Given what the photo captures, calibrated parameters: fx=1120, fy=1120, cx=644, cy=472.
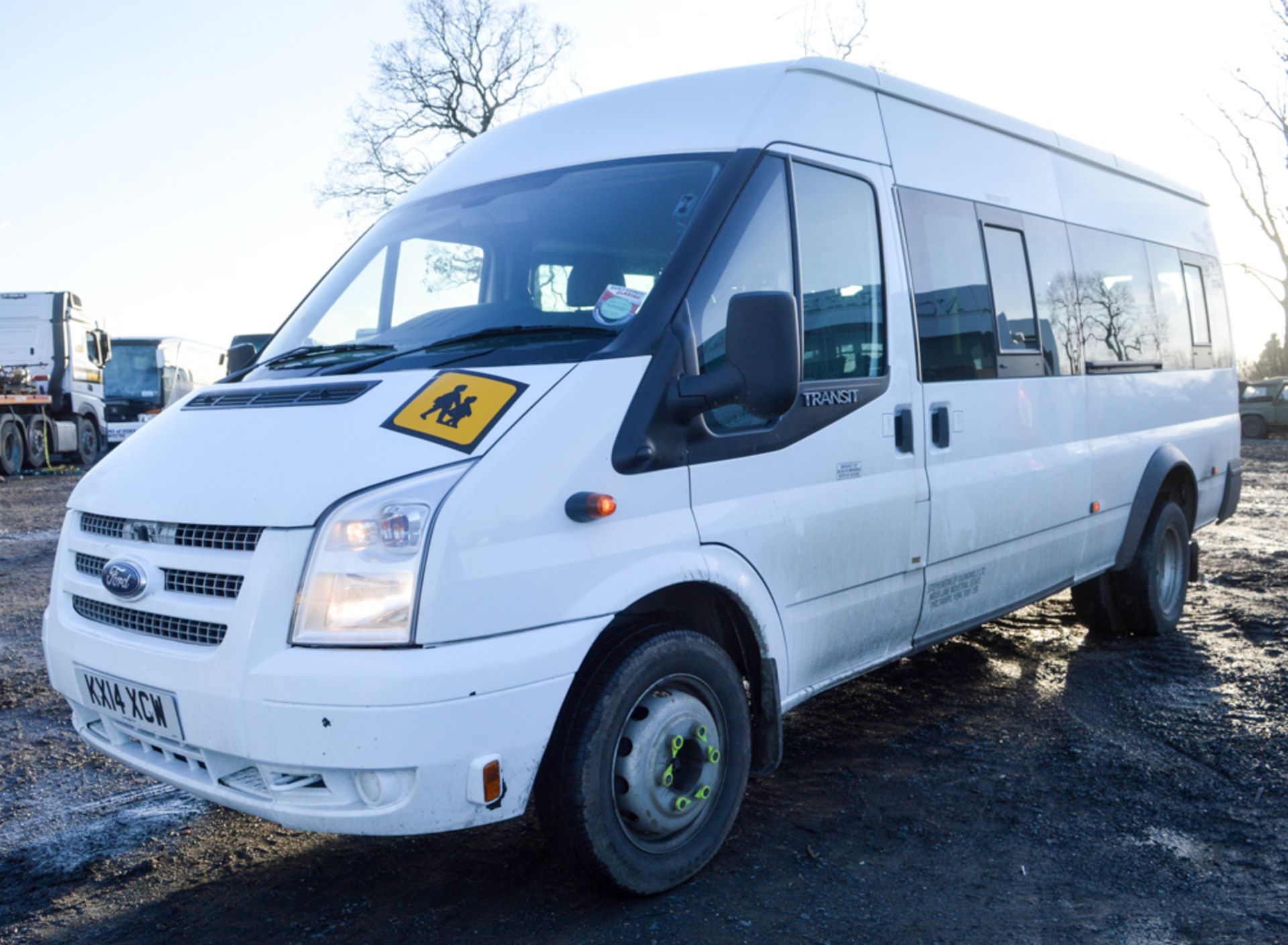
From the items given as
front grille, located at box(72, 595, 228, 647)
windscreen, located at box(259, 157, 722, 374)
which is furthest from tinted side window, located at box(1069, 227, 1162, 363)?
front grille, located at box(72, 595, 228, 647)

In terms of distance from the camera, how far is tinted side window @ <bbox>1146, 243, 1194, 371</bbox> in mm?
6512

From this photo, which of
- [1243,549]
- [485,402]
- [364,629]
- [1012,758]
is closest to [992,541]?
[1012,758]

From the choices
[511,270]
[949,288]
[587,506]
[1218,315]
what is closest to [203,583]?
[587,506]

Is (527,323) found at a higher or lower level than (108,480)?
higher

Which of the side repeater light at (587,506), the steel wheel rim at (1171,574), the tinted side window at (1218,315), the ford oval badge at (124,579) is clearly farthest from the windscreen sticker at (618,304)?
the tinted side window at (1218,315)

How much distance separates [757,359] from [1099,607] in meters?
4.37

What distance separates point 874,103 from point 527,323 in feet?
5.90

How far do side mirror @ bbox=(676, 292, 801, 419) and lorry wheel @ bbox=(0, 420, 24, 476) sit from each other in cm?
2253

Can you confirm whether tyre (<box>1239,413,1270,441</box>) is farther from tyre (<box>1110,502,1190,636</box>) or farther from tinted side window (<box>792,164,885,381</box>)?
tinted side window (<box>792,164,885,381</box>)

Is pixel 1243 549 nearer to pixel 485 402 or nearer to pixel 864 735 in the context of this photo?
pixel 864 735

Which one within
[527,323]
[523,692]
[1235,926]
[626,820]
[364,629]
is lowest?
[1235,926]

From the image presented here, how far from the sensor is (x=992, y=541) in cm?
470

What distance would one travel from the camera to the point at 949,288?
14.8ft

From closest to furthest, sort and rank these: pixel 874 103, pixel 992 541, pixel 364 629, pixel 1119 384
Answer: pixel 364 629 < pixel 874 103 < pixel 992 541 < pixel 1119 384
